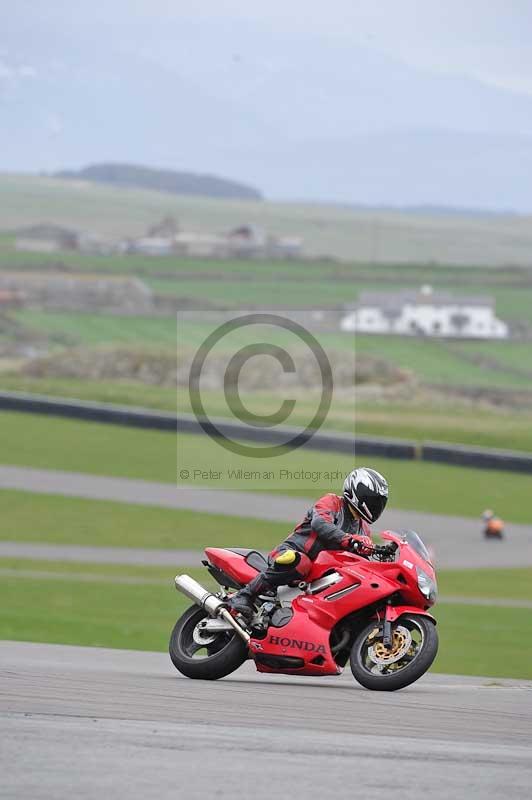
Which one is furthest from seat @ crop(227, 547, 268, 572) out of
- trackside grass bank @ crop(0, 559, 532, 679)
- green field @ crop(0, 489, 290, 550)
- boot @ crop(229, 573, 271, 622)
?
green field @ crop(0, 489, 290, 550)

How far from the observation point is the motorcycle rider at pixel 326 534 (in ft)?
34.9

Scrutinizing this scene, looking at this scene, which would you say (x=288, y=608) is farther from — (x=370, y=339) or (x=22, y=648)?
(x=370, y=339)

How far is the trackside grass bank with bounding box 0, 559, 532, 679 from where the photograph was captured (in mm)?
Result: 15359

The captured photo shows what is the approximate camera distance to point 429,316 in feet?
407

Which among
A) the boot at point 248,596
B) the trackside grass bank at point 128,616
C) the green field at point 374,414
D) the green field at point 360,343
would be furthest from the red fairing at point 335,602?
the green field at point 360,343

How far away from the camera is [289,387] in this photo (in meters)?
63.0

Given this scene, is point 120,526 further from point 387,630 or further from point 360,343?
point 360,343

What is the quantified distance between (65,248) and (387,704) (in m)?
172

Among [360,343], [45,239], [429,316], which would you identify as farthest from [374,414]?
[45,239]

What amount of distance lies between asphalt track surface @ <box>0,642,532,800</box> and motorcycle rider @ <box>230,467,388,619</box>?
29.4 inches

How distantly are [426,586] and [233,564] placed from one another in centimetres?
172

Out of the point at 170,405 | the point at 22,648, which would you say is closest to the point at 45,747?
the point at 22,648

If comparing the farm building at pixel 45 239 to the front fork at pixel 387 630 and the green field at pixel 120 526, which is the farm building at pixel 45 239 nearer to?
the green field at pixel 120 526

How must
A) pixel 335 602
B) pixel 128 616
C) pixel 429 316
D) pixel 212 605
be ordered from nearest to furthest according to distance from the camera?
pixel 335 602, pixel 212 605, pixel 128 616, pixel 429 316
